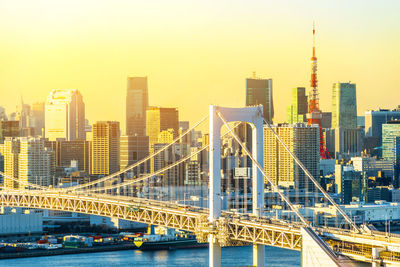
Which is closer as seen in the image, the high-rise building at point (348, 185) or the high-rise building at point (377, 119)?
the high-rise building at point (348, 185)

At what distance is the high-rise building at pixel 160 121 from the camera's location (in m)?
56.4

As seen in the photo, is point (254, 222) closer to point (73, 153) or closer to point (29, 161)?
point (29, 161)

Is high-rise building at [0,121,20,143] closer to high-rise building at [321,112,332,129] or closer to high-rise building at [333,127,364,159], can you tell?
A: high-rise building at [333,127,364,159]

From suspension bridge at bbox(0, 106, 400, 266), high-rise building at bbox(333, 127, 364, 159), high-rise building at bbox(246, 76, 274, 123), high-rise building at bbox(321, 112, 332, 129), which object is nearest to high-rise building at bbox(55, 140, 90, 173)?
high-rise building at bbox(246, 76, 274, 123)

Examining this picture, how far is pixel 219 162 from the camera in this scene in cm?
1509

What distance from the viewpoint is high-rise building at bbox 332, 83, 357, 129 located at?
67312 mm

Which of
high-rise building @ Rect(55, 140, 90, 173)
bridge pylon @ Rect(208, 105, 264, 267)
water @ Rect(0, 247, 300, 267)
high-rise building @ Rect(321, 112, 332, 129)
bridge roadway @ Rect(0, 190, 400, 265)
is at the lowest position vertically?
water @ Rect(0, 247, 300, 267)

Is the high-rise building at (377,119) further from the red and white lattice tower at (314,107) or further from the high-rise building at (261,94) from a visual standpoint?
the red and white lattice tower at (314,107)

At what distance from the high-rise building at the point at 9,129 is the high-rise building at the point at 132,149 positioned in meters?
6.51

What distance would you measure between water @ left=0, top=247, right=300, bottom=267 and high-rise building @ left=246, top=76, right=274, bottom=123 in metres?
30.8

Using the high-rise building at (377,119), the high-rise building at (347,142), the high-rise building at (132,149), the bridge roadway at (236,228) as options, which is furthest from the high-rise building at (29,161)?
the high-rise building at (377,119)

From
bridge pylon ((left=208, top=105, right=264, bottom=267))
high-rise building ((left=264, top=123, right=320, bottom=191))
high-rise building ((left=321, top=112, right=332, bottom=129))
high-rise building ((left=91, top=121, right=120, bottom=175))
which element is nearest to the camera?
bridge pylon ((left=208, top=105, right=264, bottom=267))

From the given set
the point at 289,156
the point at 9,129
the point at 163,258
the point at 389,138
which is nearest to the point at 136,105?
the point at 9,129

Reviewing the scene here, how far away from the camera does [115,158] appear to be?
2101 inches
